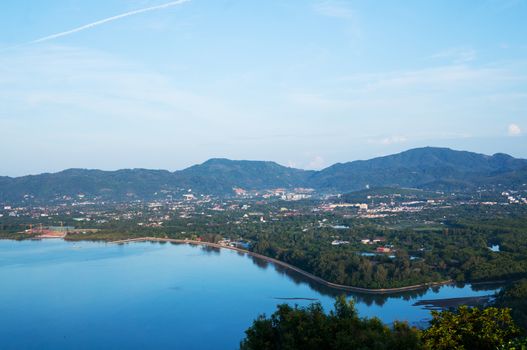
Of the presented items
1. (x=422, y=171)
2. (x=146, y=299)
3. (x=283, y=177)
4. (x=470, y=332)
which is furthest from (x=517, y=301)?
(x=283, y=177)

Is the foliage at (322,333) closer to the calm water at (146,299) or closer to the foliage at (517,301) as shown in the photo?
the foliage at (517,301)

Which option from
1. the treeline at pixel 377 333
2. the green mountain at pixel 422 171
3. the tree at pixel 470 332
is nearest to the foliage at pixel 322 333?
the treeline at pixel 377 333

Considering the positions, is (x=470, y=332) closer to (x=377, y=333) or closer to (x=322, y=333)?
(x=377, y=333)

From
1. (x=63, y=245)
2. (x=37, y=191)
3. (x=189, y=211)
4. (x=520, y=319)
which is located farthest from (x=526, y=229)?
(x=37, y=191)

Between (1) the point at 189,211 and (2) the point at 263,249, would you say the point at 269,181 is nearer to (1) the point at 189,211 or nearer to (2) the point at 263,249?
(1) the point at 189,211

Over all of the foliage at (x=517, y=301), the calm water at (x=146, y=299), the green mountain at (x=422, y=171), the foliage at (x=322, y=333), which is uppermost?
the green mountain at (x=422, y=171)

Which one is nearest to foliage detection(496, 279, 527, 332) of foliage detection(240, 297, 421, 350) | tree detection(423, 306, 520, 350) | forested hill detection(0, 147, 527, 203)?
tree detection(423, 306, 520, 350)
